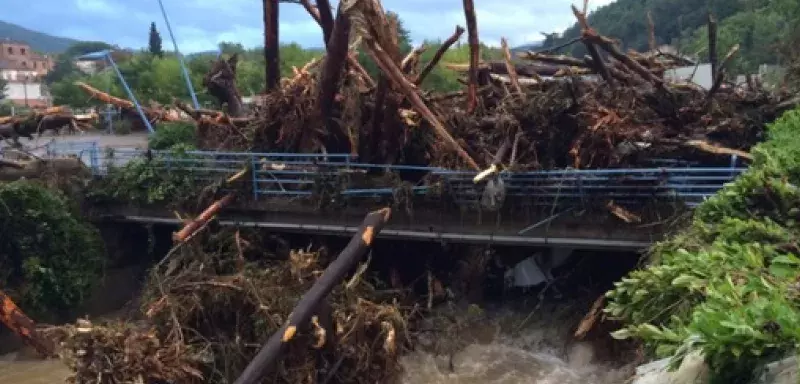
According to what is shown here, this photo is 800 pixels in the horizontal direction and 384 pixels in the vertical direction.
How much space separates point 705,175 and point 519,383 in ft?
11.0

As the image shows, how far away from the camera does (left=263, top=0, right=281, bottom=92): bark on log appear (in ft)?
45.5

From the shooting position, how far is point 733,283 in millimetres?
4238

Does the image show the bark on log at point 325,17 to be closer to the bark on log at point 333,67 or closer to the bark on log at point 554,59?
the bark on log at point 333,67

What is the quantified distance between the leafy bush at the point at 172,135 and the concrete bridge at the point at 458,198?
9.90 feet

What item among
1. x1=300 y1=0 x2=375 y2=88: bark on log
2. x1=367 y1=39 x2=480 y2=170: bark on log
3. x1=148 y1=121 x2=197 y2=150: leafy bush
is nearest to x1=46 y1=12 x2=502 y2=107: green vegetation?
x1=148 y1=121 x2=197 y2=150: leafy bush

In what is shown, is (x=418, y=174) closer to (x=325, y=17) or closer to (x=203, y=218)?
(x=325, y=17)

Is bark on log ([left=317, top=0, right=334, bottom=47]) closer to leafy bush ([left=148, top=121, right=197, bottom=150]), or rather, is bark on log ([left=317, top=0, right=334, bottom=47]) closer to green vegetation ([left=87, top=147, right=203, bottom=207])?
green vegetation ([left=87, top=147, right=203, bottom=207])

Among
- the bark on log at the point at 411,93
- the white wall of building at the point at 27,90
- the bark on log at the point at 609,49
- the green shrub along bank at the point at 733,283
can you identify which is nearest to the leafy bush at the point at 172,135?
the bark on log at the point at 411,93

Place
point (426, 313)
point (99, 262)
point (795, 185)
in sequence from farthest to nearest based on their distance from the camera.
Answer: point (99, 262), point (426, 313), point (795, 185)

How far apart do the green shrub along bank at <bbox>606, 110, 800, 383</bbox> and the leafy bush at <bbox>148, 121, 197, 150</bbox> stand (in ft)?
37.5

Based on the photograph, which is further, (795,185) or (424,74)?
(424,74)

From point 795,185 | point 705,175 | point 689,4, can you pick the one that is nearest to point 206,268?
point 705,175

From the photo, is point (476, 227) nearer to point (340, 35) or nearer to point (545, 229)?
point (545, 229)

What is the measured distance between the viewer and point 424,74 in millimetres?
11852
